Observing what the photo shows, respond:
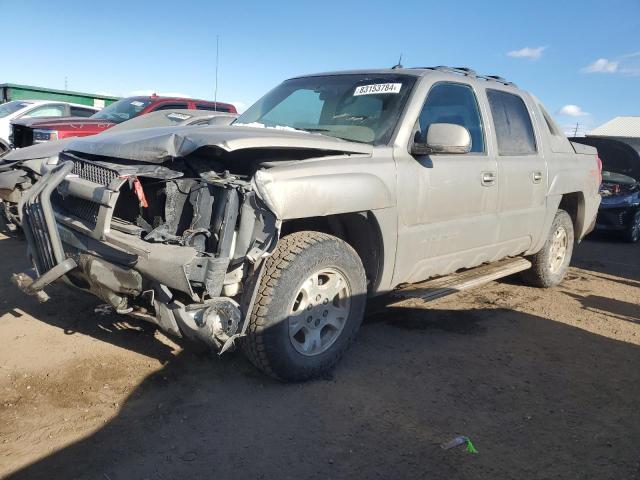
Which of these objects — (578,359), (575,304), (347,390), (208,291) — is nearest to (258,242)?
(208,291)

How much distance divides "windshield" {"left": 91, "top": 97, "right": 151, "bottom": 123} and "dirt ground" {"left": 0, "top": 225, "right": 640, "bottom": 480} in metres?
5.33

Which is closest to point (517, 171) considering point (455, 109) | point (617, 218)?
point (455, 109)

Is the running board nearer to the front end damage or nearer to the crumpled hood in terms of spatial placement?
the crumpled hood

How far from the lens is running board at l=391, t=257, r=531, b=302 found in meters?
4.04

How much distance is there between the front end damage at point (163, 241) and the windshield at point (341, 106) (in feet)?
3.52

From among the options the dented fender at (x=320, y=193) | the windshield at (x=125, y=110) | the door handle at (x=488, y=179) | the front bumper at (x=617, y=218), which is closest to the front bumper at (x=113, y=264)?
the dented fender at (x=320, y=193)

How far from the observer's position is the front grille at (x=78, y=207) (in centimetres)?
312

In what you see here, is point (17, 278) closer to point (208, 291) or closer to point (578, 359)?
point (208, 291)

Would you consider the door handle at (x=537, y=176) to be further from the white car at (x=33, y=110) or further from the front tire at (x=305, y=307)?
the white car at (x=33, y=110)

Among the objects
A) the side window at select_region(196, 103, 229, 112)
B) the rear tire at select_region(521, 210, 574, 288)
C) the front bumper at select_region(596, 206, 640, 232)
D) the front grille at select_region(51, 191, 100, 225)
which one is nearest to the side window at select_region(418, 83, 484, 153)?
the rear tire at select_region(521, 210, 574, 288)

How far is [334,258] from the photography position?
129 inches

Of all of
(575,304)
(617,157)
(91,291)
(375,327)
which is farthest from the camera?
(617,157)

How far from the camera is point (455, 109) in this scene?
4.29 metres

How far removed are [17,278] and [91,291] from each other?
47cm
